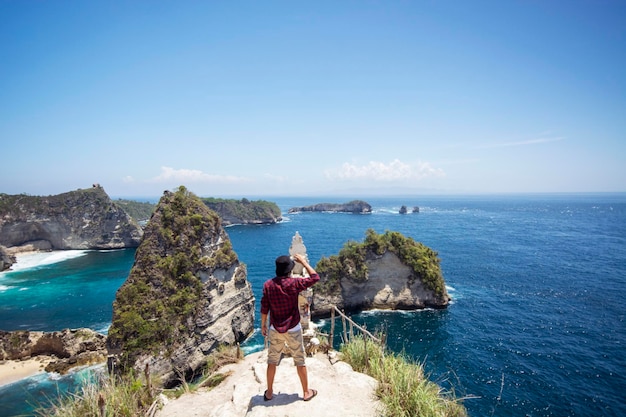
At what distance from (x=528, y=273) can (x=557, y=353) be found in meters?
26.1

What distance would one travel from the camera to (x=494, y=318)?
35219mm

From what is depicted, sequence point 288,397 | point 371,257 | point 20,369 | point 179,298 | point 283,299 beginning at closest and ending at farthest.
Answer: point 283,299 < point 288,397 < point 179,298 < point 20,369 < point 371,257

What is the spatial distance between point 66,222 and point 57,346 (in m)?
60.3

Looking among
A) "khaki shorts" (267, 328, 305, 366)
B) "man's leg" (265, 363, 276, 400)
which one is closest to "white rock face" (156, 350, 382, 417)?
"man's leg" (265, 363, 276, 400)

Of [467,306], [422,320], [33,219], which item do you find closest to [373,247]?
[422,320]

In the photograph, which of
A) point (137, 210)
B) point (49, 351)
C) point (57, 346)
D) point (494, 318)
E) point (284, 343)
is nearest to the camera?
point (284, 343)

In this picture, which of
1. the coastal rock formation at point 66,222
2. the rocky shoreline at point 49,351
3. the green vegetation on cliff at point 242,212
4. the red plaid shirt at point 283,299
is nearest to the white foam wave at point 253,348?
the rocky shoreline at point 49,351

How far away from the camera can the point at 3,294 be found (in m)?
46.2

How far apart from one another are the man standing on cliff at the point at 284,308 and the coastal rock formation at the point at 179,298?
19623 millimetres

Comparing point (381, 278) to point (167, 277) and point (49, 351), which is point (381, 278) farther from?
point (49, 351)

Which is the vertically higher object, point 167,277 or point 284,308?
point 284,308

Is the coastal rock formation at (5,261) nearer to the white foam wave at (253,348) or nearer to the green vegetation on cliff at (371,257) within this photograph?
the white foam wave at (253,348)

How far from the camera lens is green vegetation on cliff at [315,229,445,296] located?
39438 mm

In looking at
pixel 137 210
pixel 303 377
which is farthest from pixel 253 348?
pixel 137 210
